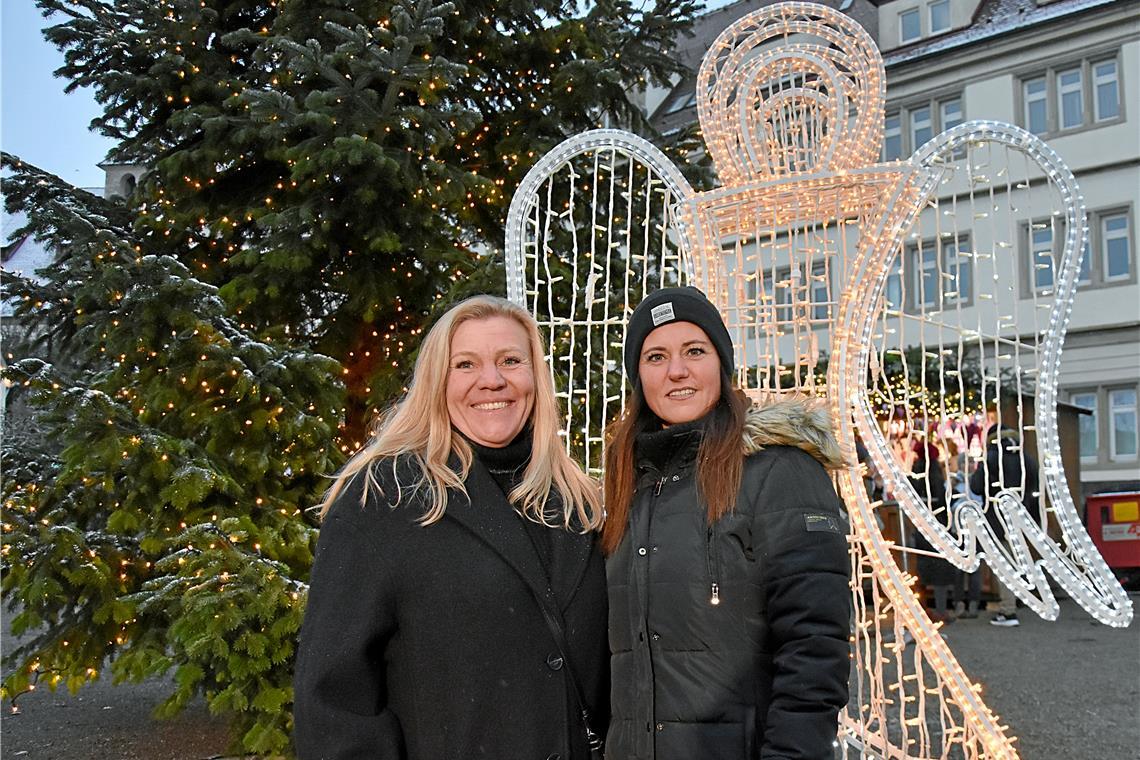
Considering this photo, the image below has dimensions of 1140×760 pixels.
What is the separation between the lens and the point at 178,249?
7.12 m

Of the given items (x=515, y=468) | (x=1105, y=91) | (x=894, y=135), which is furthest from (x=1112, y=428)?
(x=515, y=468)

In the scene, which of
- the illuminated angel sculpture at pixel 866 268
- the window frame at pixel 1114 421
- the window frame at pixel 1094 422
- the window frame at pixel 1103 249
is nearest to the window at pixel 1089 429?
the window frame at pixel 1094 422

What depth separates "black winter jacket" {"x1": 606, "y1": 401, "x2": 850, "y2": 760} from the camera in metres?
1.90

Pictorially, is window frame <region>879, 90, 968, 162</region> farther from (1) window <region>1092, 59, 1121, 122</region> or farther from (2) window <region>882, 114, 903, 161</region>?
(1) window <region>1092, 59, 1121, 122</region>

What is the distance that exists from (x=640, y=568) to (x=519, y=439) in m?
0.42

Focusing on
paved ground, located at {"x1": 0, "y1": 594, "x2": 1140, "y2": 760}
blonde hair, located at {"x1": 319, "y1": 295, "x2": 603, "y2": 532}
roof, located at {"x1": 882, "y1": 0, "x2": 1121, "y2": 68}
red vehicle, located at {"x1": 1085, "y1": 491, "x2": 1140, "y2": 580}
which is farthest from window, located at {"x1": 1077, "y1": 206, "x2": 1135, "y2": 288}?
blonde hair, located at {"x1": 319, "y1": 295, "x2": 603, "y2": 532}

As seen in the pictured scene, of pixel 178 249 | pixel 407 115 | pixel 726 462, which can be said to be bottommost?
pixel 726 462

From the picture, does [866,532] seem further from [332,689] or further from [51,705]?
[51,705]

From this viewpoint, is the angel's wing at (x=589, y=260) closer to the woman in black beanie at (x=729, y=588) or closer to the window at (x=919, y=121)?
the woman in black beanie at (x=729, y=588)

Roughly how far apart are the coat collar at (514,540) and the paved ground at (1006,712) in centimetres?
426

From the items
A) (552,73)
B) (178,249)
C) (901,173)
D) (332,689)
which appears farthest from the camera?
(552,73)

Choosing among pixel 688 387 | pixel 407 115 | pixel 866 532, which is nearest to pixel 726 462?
pixel 688 387

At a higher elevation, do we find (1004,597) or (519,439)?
(519,439)

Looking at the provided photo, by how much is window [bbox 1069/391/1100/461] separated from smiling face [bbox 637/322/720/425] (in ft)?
62.5
